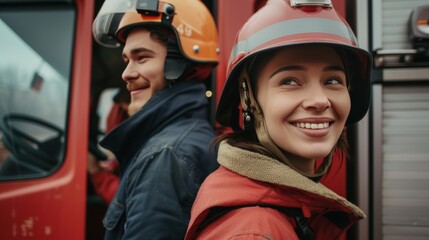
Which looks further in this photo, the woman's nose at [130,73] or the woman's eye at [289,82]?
the woman's nose at [130,73]

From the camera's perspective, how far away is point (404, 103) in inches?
67.6

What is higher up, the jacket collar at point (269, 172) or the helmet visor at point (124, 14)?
the helmet visor at point (124, 14)

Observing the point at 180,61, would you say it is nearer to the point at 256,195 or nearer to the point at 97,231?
the point at 256,195

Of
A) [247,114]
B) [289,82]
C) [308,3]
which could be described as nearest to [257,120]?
[247,114]

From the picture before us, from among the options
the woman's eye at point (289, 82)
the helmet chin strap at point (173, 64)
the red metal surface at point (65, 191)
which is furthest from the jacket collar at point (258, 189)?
the red metal surface at point (65, 191)

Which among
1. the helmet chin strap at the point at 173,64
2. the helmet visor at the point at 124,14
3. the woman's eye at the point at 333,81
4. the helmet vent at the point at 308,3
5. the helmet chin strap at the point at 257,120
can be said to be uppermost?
the helmet visor at the point at 124,14

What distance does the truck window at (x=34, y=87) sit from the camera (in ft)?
7.57

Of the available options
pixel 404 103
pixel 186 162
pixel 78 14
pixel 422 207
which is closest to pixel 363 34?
pixel 404 103

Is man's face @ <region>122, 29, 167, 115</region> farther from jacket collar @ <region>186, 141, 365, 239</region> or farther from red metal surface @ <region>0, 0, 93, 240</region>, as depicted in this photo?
jacket collar @ <region>186, 141, 365, 239</region>

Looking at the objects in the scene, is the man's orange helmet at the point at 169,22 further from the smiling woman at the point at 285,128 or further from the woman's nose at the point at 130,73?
the smiling woman at the point at 285,128

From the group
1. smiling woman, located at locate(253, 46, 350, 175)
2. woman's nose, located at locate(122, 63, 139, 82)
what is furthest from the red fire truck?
smiling woman, located at locate(253, 46, 350, 175)

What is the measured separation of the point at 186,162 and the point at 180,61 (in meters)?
0.53

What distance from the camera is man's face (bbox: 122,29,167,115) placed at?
5.50 feet

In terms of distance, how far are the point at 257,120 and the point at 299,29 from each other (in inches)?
12.2
